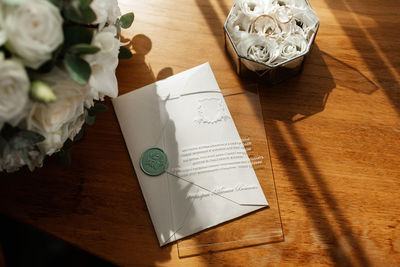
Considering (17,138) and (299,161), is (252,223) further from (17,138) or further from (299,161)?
(17,138)

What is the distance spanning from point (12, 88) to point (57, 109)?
0.07 meters

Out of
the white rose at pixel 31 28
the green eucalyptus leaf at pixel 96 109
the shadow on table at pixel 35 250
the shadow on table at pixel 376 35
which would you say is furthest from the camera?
the shadow on table at pixel 35 250

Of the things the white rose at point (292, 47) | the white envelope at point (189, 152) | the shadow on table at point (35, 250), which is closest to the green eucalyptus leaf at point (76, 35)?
the white envelope at point (189, 152)

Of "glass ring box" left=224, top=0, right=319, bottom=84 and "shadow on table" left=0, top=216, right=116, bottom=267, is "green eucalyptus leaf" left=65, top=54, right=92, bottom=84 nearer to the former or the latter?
"glass ring box" left=224, top=0, right=319, bottom=84

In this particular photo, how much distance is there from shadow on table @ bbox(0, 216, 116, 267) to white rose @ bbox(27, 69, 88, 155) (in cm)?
74

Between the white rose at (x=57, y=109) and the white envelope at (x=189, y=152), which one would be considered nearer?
the white rose at (x=57, y=109)

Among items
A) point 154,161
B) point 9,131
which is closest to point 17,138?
point 9,131

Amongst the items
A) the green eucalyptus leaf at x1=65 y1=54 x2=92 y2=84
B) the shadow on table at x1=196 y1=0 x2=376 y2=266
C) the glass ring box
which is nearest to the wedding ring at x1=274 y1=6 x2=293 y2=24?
the glass ring box

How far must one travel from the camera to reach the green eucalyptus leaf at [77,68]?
0.49 m

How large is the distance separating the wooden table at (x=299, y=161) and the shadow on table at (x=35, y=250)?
50cm

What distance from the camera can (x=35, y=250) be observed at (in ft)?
A: 3.80

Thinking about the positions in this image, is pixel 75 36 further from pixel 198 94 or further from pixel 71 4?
pixel 198 94

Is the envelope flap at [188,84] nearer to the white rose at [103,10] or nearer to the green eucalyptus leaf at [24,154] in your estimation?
the white rose at [103,10]

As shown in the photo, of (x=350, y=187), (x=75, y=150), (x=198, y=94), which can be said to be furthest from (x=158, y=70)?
(x=350, y=187)
